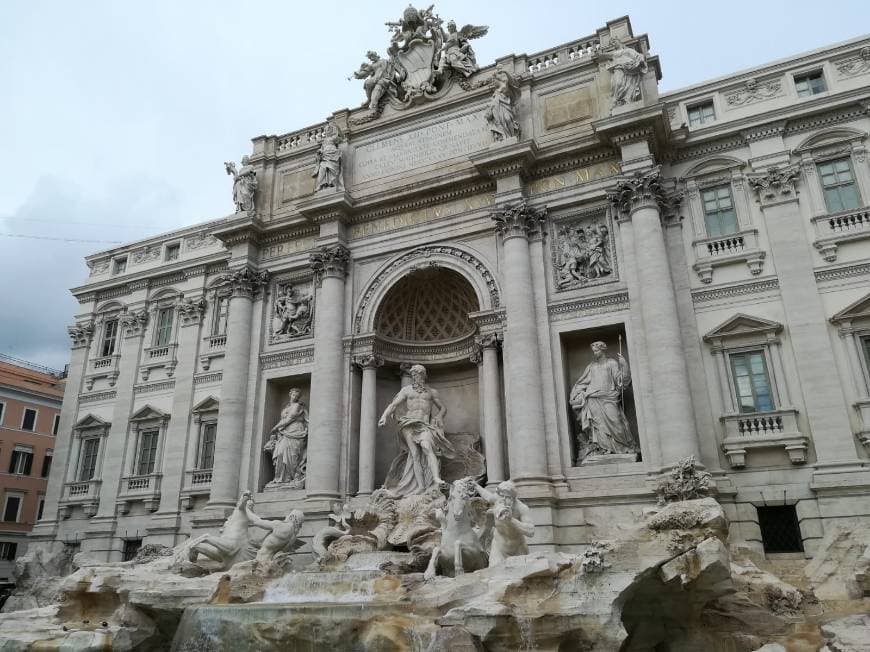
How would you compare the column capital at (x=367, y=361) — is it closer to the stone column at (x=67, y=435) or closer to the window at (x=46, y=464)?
the stone column at (x=67, y=435)

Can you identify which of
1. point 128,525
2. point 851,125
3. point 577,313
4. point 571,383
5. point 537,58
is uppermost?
point 537,58

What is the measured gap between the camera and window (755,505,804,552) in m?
14.6

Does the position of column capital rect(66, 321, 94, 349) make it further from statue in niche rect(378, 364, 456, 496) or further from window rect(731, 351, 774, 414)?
window rect(731, 351, 774, 414)

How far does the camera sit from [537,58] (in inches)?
809

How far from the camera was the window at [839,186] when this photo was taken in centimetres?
1633

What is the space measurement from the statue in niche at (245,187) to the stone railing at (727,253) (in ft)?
46.3

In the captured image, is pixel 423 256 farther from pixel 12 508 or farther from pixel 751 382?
pixel 12 508

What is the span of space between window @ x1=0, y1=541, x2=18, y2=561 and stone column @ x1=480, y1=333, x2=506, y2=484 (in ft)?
93.4

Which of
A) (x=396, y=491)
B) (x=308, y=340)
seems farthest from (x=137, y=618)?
(x=308, y=340)

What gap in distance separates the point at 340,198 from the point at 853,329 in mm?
13967

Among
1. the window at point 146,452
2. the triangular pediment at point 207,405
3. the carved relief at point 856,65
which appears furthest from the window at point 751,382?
the window at point 146,452

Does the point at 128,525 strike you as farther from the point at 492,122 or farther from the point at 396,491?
the point at 492,122

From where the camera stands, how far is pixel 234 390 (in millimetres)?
20641

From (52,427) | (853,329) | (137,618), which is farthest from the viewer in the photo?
(52,427)
